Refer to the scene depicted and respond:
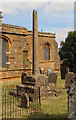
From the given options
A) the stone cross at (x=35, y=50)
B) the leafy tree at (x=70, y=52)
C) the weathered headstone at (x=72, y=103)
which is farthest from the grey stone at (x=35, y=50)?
the leafy tree at (x=70, y=52)

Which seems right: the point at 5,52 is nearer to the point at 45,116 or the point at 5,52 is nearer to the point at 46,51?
the point at 46,51

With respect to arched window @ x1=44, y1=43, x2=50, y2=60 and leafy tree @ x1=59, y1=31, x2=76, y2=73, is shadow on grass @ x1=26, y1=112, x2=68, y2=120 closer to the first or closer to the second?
leafy tree @ x1=59, y1=31, x2=76, y2=73

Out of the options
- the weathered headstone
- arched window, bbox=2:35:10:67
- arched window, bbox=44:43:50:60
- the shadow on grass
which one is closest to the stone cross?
the shadow on grass

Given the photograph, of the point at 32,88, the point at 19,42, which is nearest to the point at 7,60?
the point at 19,42

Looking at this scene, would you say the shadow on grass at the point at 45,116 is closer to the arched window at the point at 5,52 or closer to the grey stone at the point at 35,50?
the grey stone at the point at 35,50

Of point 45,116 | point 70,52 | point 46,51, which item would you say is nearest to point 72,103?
point 45,116

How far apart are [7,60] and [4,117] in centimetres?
1059

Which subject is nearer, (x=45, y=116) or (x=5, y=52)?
(x=45, y=116)

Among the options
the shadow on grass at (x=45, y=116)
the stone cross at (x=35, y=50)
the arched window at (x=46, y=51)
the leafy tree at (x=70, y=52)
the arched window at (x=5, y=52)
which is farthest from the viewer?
the arched window at (x=46, y=51)

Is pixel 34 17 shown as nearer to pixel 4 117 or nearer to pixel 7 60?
pixel 4 117

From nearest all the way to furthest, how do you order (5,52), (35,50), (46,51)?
(35,50) < (5,52) < (46,51)

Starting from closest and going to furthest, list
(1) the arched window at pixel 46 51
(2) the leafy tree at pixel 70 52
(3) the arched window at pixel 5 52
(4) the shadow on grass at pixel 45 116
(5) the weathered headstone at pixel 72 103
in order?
(5) the weathered headstone at pixel 72 103 → (4) the shadow on grass at pixel 45 116 → (3) the arched window at pixel 5 52 → (2) the leafy tree at pixel 70 52 → (1) the arched window at pixel 46 51

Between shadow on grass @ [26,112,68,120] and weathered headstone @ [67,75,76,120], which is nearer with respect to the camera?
weathered headstone @ [67,75,76,120]

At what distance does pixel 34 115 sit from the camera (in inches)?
203
